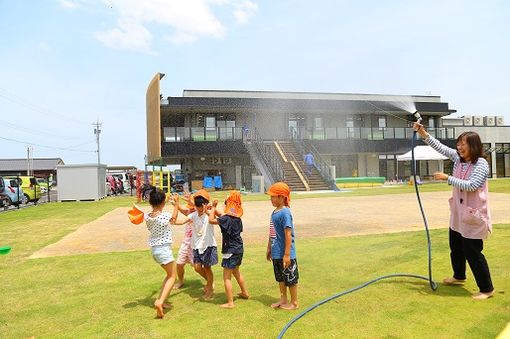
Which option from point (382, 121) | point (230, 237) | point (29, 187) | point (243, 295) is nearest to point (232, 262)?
point (230, 237)

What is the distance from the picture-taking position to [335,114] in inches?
1300

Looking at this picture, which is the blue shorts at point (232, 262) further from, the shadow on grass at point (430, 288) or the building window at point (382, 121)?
the building window at point (382, 121)

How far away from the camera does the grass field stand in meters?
3.71

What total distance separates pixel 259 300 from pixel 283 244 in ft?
2.69

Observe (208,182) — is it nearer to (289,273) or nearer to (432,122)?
(432,122)

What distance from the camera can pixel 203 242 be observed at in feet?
15.4

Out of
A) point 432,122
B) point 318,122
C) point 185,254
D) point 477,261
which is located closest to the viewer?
point 477,261

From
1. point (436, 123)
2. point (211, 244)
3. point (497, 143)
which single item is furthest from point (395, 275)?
point (497, 143)

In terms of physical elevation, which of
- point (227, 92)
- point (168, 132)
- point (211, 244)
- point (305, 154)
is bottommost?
point (211, 244)

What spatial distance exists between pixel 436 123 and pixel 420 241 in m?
32.8

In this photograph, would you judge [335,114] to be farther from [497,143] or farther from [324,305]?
[324,305]

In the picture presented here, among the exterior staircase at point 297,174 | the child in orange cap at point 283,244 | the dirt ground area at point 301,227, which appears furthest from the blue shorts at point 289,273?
the exterior staircase at point 297,174

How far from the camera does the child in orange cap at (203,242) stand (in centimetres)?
468

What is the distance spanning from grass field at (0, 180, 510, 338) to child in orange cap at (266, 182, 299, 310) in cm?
22
